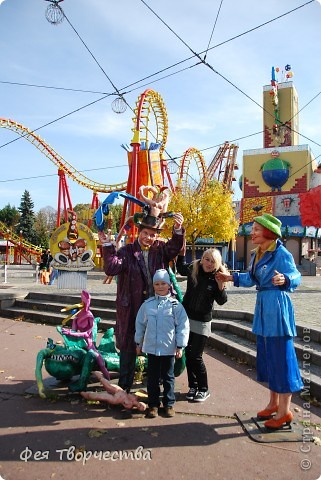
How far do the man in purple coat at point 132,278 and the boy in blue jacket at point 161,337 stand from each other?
23 cm

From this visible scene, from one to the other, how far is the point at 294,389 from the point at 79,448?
5.99 feet

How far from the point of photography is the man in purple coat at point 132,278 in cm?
410

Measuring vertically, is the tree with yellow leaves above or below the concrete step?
above

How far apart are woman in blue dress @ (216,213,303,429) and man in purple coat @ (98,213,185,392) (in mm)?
880

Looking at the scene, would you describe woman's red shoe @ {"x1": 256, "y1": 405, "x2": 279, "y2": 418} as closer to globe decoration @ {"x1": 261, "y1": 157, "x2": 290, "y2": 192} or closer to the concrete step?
the concrete step

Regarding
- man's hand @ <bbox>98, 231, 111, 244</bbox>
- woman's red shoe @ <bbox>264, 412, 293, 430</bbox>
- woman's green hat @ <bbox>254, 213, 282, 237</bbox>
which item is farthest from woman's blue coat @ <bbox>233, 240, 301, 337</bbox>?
man's hand @ <bbox>98, 231, 111, 244</bbox>

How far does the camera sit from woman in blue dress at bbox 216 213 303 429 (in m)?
3.39

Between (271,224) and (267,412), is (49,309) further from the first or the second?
(271,224)

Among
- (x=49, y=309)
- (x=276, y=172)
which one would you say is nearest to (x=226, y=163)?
(x=276, y=172)

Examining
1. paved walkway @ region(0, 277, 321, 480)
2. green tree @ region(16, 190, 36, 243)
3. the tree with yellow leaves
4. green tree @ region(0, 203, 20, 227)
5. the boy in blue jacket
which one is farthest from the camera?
green tree @ region(0, 203, 20, 227)

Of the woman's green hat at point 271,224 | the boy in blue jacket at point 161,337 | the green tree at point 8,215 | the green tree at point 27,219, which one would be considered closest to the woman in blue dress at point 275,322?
the woman's green hat at point 271,224

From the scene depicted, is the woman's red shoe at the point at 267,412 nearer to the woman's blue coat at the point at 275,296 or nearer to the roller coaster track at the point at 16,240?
the woman's blue coat at the point at 275,296

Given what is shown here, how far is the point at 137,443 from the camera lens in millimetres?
3225

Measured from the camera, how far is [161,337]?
377 cm
